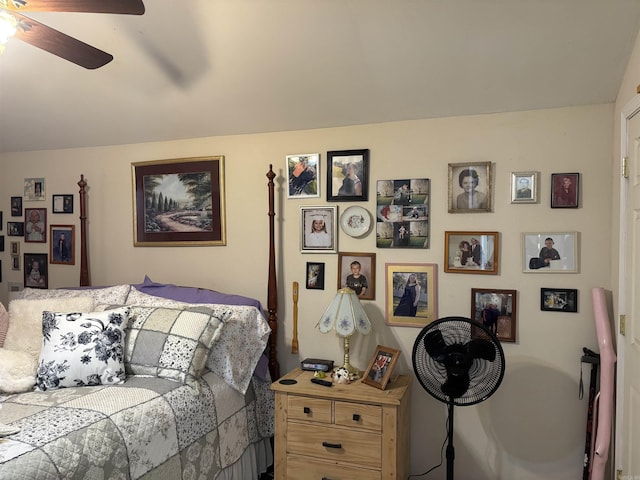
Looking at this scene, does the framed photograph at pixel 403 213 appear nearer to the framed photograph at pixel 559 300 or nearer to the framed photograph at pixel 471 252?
the framed photograph at pixel 471 252

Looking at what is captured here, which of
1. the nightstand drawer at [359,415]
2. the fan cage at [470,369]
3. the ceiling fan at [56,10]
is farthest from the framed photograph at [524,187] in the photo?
the ceiling fan at [56,10]

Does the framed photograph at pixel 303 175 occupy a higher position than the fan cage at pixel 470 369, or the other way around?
the framed photograph at pixel 303 175

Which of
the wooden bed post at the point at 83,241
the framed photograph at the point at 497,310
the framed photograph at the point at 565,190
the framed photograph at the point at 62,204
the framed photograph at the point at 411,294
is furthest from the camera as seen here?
the framed photograph at the point at 62,204

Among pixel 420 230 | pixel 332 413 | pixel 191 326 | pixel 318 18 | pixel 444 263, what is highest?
pixel 318 18

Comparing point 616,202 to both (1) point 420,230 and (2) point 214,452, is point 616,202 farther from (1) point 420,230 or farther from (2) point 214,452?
(2) point 214,452

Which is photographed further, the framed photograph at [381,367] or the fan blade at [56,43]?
the framed photograph at [381,367]

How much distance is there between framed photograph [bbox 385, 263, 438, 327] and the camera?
2717 millimetres

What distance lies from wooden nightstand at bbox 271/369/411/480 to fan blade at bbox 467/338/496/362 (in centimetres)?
43

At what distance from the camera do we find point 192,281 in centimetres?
330

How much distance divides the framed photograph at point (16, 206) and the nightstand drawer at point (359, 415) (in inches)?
120

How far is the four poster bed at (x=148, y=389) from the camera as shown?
176cm

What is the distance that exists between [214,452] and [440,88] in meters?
2.18

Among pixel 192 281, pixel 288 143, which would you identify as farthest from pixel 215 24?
pixel 192 281

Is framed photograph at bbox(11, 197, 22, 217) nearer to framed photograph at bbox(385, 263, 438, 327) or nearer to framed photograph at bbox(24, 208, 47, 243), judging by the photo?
framed photograph at bbox(24, 208, 47, 243)
